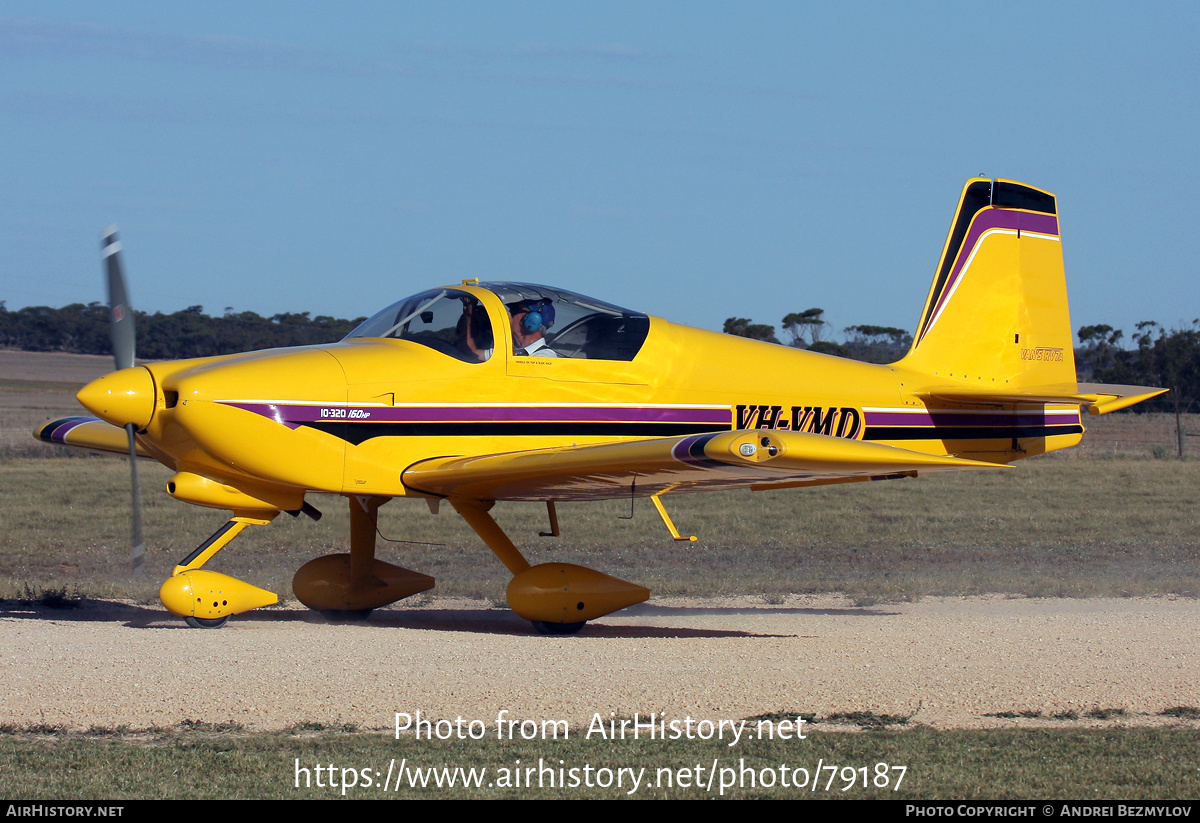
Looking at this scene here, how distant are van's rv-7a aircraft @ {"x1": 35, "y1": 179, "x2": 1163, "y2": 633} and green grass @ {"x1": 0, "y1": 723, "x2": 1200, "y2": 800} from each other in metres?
2.84

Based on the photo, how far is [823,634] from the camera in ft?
33.4

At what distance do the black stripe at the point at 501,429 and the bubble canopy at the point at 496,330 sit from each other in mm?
614

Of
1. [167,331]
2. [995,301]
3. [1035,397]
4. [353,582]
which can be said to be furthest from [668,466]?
[167,331]

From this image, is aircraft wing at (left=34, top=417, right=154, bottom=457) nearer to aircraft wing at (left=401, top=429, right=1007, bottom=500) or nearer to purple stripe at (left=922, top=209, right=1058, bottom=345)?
aircraft wing at (left=401, top=429, right=1007, bottom=500)

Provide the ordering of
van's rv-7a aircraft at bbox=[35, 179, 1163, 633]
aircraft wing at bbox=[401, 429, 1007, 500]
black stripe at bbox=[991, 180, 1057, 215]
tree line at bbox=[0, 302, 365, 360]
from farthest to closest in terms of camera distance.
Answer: tree line at bbox=[0, 302, 365, 360] < black stripe at bbox=[991, 180, 1057, 215] < van's rv-7a aircraft at bbox=[35, 179, 1163, 633] < aircraft wing at bbox=[401, 429, 1007, 500]

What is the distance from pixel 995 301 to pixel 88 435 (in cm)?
1036

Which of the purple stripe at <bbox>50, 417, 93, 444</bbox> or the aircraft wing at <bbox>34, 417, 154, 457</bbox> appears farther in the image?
the purple stripe at <bbox>50, 417, 93, 444</bbox>

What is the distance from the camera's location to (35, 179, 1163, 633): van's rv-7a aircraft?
31.2 feet

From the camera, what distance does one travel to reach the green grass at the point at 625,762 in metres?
5.29

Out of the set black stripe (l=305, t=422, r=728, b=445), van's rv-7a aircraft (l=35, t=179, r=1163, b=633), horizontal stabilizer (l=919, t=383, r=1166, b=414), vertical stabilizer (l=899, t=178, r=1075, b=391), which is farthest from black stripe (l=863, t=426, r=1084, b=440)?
black stripe (l=305, t=422, r=728, b=445)

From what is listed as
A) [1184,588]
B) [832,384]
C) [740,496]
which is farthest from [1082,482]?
[832,384]

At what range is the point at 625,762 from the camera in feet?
18.9

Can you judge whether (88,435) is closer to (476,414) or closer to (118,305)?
(118,305)

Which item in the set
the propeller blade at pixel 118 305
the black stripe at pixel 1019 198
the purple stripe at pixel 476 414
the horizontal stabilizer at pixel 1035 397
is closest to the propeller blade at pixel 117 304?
the propeller blade at pixel 118 305
